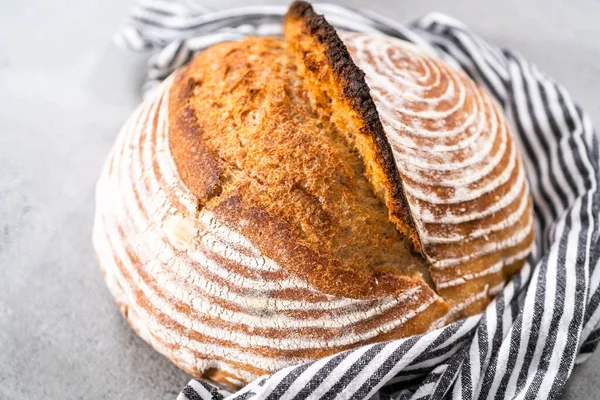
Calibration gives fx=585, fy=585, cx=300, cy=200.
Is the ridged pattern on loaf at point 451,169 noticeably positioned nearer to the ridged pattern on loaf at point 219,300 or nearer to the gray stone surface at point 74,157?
the ridged pattern on loaf at point 219,300

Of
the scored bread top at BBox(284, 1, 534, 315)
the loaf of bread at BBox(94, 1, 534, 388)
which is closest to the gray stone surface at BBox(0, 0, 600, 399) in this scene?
the loaf of bread at BBox(94, 1, 534, 388)

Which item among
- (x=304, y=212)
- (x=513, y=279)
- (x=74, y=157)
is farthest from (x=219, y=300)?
(x=74, y=157)

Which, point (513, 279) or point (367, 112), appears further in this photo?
point (513, 279)

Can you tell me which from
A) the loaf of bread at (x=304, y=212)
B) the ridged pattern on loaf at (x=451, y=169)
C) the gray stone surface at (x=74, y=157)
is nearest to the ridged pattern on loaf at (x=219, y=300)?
the loaf of bread at (x=304, y=212)

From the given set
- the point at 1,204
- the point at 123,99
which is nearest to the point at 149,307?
the point at 1,204

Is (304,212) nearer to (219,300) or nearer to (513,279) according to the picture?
(219,300)

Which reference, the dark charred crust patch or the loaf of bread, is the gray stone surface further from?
the dark charred crust patch

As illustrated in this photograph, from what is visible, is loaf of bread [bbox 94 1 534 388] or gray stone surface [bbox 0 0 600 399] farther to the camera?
gray stone surface [bbox 0 0 600 399]
